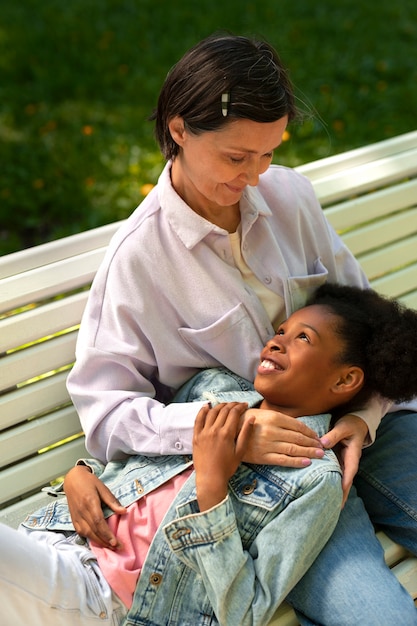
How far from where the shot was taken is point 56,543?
Answer: 90.5 inches

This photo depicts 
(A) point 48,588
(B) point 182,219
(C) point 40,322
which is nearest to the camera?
(A) point 48,588

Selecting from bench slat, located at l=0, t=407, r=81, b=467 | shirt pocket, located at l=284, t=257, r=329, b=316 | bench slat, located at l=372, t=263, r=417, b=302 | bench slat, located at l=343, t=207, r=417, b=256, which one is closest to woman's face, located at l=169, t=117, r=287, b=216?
shirt pocket, located at l=284, t=257, r=329, b=316

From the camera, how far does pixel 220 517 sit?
2.17m

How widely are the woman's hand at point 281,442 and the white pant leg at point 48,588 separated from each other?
1.56 feet

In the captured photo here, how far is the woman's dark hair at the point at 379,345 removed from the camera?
8.05 ft

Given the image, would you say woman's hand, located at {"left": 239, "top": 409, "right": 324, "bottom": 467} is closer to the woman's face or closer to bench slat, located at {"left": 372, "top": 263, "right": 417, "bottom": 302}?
the woman's face

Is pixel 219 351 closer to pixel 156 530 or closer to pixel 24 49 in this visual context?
pixel 156 530

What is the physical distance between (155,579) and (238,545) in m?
0.22

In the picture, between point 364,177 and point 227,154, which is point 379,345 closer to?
point 227,154

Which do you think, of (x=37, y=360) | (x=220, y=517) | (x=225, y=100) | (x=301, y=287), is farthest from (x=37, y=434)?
(x=225, y=100)

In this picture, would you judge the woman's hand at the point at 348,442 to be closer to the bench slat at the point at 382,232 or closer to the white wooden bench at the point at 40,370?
the white wooden bench at the point at 40,370

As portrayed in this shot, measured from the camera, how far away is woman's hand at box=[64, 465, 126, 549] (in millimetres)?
2281

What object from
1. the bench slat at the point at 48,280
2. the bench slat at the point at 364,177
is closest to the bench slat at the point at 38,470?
the bench slat at the point at 48,280

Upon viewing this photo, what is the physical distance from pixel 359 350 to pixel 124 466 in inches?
27.4
